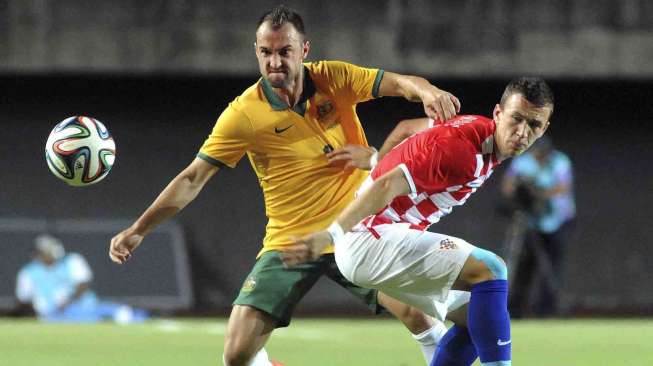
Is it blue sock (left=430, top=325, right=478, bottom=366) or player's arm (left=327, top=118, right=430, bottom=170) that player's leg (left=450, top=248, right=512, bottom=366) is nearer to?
blue sock (left=430, top=325, right=478, bottom=366)

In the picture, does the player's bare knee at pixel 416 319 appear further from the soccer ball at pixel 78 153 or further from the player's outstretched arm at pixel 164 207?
the soccer ball at pixel 78 153

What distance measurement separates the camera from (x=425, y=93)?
20.1 feet

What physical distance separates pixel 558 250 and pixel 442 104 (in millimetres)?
8910

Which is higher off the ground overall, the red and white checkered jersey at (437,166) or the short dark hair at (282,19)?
the short dark hair at (282,19)

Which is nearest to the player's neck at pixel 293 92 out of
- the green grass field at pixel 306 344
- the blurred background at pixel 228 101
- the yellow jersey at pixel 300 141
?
the yellow jersey at pixel 300 141

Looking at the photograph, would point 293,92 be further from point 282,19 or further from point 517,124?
point 517,124

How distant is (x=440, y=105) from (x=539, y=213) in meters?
8.84

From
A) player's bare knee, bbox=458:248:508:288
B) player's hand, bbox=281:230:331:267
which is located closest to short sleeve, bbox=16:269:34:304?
player's bare knee, bbox=458:248:508:288

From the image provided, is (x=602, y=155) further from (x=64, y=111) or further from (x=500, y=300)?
(x=500, y=300)

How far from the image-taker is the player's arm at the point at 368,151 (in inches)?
253

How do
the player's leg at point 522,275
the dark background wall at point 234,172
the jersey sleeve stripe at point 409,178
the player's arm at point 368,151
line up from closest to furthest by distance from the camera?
the jersey sleeve stripe at point 409,178 < the player's arm at point 368,151 < the player's leg at point 522,275 < the dark background wall at point 234,172

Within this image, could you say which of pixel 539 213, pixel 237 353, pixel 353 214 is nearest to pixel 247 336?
pixel 237 353

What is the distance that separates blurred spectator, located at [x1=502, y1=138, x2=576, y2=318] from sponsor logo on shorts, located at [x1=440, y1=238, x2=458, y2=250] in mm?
8678

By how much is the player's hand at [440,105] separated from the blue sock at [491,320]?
815mm
